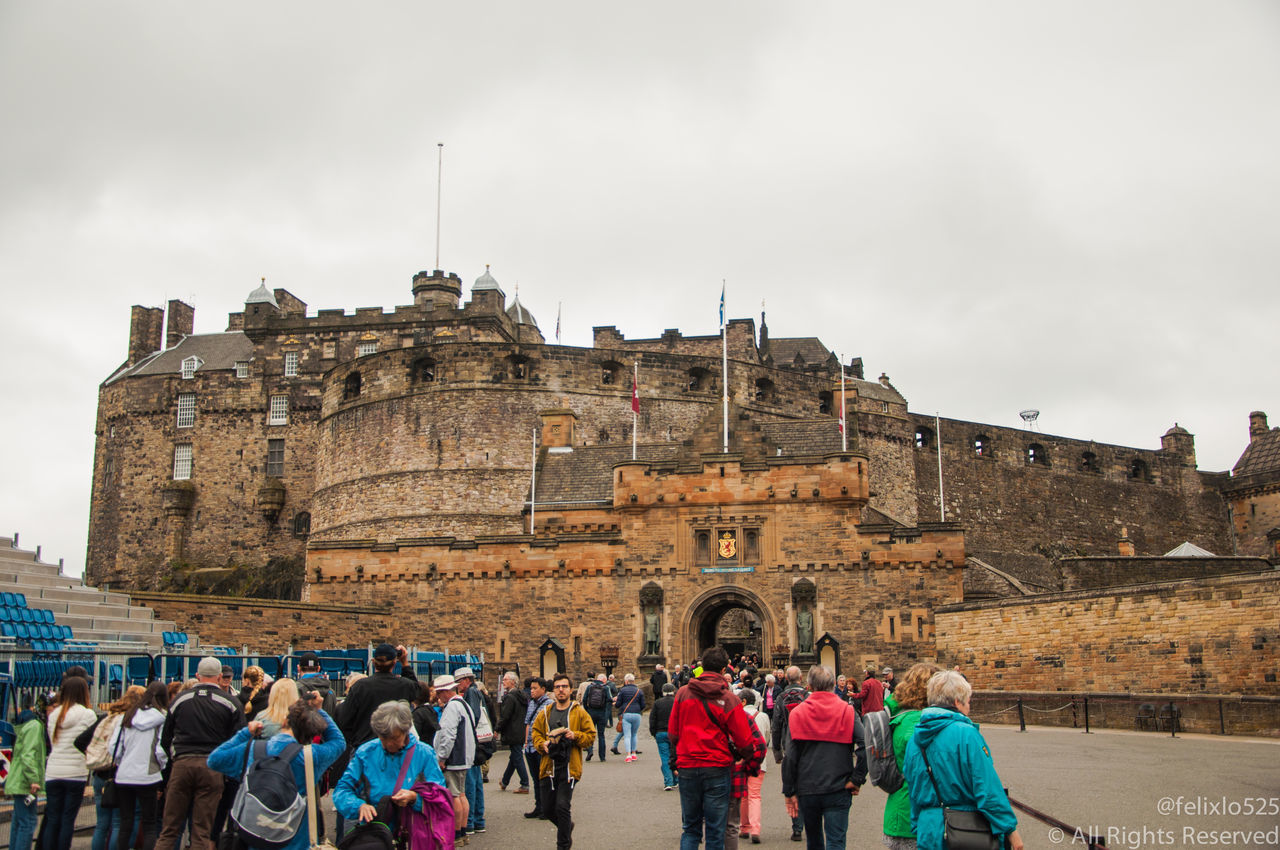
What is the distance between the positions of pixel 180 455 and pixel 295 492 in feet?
17.5

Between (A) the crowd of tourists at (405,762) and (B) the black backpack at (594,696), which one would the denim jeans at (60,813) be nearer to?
(A) the crowd of tourists at (405,762)

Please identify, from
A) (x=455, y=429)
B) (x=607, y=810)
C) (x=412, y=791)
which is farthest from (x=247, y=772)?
(x=455, y=429)

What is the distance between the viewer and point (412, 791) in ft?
20.5

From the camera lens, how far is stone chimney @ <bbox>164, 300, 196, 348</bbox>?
51.8 metres

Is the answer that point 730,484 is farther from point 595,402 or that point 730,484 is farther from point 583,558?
point 595,402

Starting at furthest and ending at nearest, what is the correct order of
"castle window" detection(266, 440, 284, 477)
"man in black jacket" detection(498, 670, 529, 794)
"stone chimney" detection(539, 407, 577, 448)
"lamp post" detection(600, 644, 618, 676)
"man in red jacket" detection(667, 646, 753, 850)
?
"castle window" detection(266, 440, 284, 477) → "stone chimney" detection(539, 407, 577, 448) → "lamp post" detection(600, 644, 618, 676) → "man in black jacket" detection(498, 670, 529, 794) → "man in red jacket" detection(667, 646, 753, 850)

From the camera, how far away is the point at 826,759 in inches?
293

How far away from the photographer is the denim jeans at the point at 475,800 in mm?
10062

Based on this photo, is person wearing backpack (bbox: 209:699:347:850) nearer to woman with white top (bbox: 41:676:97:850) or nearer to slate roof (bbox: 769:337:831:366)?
woman with white top (bbox: 41:676:97:850)

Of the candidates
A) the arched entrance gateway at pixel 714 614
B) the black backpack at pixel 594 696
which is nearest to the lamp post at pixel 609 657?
the arched entrance gateway at pixel 714 614

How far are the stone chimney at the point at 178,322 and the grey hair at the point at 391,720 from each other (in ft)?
161

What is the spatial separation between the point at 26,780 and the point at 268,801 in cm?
274

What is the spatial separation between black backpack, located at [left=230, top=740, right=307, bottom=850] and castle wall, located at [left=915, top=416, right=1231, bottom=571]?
38.3 m

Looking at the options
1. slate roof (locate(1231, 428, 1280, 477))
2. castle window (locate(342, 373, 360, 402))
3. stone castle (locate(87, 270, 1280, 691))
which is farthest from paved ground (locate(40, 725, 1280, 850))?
slate roof (locate(1231, 428, 1280, 477))
